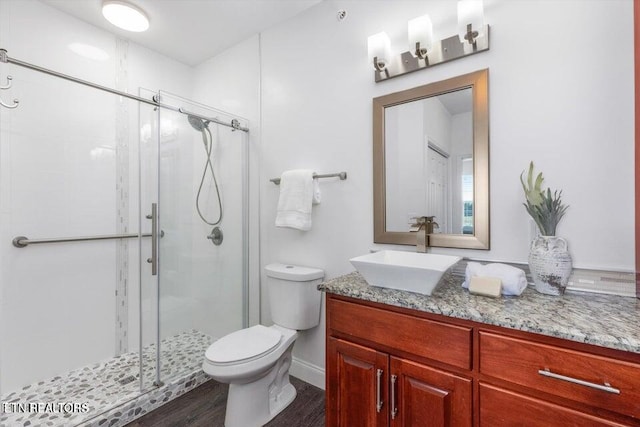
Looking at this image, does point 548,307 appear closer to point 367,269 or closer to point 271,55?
point 367,269

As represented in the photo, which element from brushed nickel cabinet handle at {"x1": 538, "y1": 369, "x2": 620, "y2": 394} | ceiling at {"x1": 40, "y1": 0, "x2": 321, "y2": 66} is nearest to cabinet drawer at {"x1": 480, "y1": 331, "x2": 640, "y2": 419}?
brushed nickel cabinet handle at {"x1": 538, "y1": 369, "x2": 620, "y2": 394}

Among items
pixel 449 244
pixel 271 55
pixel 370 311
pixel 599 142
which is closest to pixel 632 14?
pixel 599 142

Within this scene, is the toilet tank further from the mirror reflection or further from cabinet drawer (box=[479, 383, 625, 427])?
cabinet drawer (box=[479, 383, 625, 427])

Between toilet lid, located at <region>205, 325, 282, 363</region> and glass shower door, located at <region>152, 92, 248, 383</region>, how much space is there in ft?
1.77

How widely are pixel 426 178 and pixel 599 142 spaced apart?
703mm

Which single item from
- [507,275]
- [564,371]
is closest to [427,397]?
[564,371]

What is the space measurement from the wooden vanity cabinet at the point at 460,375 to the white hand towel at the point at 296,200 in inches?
28.7

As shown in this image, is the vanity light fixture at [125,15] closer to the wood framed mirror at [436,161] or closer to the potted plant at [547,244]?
the wood framed mirror at [436,161]

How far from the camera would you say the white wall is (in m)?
1.18

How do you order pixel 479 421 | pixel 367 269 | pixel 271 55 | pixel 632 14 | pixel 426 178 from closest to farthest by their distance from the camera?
pixel 479 421 < pixel 632 14 < pixel 367 269 < pixel 426 178 < pixel 271 55

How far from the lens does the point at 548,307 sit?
1004mm

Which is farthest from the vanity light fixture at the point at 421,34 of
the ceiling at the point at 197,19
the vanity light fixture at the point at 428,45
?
the ceiling at the point at 197,19

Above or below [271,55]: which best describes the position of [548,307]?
below

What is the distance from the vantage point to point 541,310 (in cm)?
98
